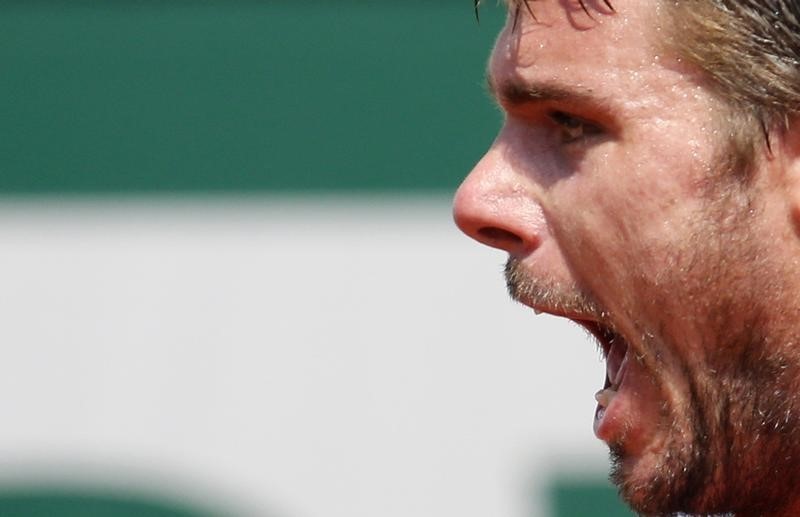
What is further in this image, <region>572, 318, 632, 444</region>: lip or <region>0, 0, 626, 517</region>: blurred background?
<region>0, 0, 626, 517</region>: blurred background

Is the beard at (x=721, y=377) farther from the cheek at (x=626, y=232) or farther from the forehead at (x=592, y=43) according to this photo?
the forehead at (x=592, y=43)

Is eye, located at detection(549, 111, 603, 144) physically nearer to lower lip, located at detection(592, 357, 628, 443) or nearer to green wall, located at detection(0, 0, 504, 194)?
lower lip, located at detection(592, 357, 628, 443)

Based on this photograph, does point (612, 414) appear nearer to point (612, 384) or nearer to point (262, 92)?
point (612, 384)

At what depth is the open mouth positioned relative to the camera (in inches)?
53.7

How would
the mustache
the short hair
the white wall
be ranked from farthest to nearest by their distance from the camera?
the white wall
the mustache
the short hair

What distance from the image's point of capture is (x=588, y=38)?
1295 mm

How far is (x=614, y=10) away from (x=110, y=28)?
1.81 m

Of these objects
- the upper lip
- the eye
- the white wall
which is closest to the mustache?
the upper lip

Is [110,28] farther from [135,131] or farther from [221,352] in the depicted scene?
[221,352]

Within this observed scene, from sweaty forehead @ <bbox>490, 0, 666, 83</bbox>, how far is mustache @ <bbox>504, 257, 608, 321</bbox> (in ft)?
0.66

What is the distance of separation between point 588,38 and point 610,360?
339mm

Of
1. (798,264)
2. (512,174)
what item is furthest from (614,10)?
(798,264)

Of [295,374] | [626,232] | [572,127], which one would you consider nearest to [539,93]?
[572,127]

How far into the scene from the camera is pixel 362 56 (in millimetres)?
2873
